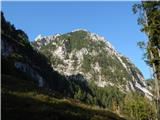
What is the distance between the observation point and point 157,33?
3809 centimetres

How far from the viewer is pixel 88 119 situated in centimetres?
2339

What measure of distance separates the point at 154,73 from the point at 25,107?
16.7 meters

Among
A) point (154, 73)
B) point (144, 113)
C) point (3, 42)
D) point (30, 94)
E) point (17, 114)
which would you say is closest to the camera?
point (17, 114)

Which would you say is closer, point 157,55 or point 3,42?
point 157,55

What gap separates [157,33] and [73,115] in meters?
18.2

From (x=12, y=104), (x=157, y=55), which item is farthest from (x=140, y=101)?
(x=12, y=104)

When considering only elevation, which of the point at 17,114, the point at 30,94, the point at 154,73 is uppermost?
the point at 154,73

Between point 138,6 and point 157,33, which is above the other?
point 138,6

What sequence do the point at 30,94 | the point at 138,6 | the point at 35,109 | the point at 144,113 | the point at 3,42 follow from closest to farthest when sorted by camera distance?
1. the point at 35,109
2. the point at 30,94
3. the point at 138,6
4. the point at 144,113
5. the point at 3,42

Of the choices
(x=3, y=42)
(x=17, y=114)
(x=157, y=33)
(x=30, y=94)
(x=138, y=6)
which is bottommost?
(x=17, y=114)

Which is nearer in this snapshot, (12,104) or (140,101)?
(12,104)

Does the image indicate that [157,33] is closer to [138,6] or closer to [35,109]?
[138,6]

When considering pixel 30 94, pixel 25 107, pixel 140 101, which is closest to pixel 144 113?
pixel 140 101

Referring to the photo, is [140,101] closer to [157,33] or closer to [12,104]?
[157,33]
